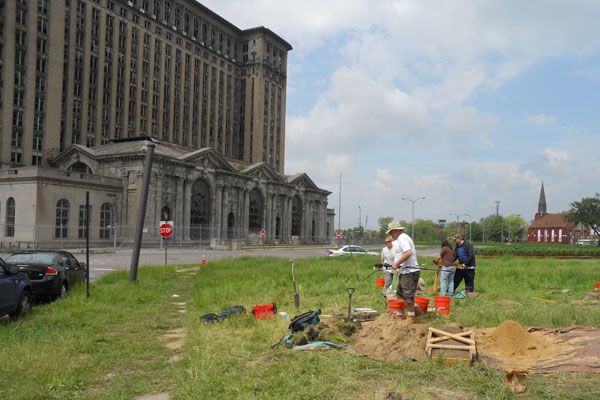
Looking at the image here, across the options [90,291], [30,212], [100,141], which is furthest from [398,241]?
[100,141]

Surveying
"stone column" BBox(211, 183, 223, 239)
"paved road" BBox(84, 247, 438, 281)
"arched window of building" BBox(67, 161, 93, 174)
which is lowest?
"paved road" BBox(84, 247, 438, 281)

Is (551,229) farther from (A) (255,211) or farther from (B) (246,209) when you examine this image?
(B) (246,209)

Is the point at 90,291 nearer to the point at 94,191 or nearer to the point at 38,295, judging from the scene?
the point at 38,295

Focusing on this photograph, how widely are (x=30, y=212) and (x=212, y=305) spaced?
1720 inches

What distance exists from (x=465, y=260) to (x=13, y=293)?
11.3m

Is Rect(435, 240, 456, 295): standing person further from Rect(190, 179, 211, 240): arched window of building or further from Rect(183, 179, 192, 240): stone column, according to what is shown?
Rect(190, 179, 211, 240): arched window of building

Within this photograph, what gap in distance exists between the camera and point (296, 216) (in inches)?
3652

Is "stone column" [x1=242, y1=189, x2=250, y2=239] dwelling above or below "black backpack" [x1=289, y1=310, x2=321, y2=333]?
above

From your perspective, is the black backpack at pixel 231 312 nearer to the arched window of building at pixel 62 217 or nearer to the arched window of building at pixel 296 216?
the arched window of building at pixel 62 217

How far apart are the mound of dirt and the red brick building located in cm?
14967

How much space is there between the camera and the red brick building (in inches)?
5743

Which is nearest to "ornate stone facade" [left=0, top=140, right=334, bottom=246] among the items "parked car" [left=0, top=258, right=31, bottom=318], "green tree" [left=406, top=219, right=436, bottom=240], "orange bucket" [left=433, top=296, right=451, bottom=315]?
"parked car" [left=0, top=258, right=31, bottom=318]

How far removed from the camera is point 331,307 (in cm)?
1239

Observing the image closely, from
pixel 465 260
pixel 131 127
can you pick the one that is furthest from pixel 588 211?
pixel 465 260
